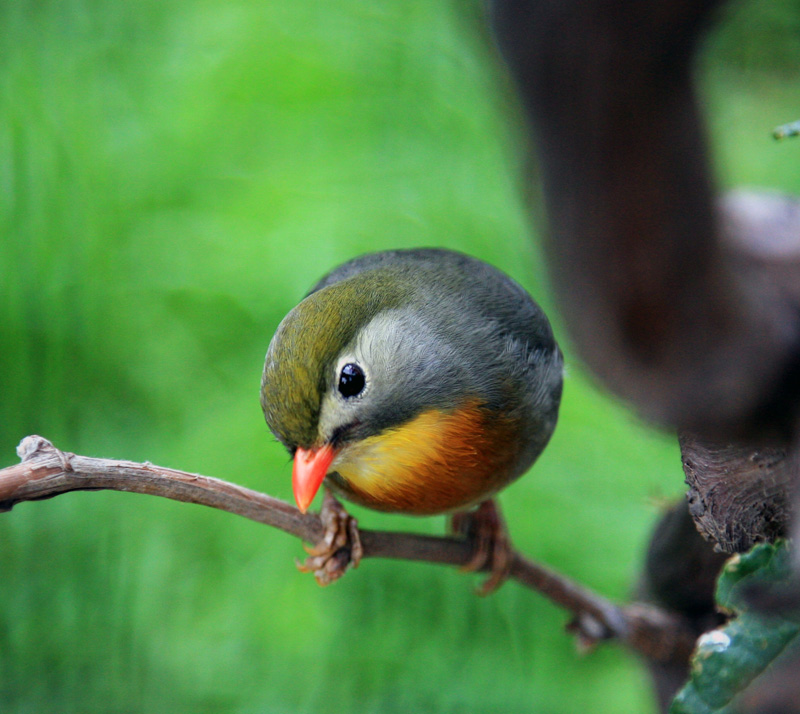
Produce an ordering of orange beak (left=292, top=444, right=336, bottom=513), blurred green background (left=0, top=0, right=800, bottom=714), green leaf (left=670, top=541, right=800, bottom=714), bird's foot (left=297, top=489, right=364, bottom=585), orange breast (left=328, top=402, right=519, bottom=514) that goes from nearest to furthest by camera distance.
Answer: green leaf (left=670, top=541, right=800, bottom=714)
orange beak (left=292, top=444, right=336, bottom=513)
orange breast (left=328, top=402, right=519, bottom=514)
bird's foot (left=297, top=489, right=364, bottom=585)
blurred green background (left=0, top=0, right=800, bottom=714)

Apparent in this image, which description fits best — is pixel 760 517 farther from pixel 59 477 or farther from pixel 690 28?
pixel 59 477

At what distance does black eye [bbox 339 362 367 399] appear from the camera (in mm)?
1229

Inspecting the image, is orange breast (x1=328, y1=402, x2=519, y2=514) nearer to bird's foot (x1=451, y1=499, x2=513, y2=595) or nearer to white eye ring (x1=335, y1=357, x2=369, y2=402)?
white eye ring (x1=335, y1=357, x2=369, y2=402)

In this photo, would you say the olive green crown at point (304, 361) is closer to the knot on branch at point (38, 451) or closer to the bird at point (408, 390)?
the bird at point (408, 390)

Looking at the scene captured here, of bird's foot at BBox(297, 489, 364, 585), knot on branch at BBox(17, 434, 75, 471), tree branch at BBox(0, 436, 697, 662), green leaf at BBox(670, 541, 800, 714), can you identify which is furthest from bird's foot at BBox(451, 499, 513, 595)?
knot on branch at BBox(17, 434, 75, 471)

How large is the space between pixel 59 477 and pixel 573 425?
246 centimetres

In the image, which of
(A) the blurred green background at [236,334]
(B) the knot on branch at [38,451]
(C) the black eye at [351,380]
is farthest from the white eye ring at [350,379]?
(A) the blurred green background at [236,334]

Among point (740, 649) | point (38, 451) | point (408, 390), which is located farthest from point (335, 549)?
point (740, 649)

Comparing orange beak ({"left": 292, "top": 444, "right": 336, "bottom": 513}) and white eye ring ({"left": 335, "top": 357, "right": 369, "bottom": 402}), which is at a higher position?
→ white eye ring ({"left": 335, "top": 357, "right": 369, "bottom": 402})

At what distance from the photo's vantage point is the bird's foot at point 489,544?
170 cm

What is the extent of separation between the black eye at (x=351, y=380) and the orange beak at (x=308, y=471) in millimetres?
87

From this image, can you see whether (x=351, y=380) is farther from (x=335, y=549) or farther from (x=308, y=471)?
(x=335, y=549)

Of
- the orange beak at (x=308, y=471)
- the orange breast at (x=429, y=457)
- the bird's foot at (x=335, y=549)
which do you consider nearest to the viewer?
the orange beak at (x=308, y=471)

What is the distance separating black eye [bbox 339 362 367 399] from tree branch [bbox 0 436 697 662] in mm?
193
